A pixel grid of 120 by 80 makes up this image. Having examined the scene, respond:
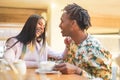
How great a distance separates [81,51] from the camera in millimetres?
1633

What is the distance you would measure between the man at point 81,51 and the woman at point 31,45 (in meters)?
0.22

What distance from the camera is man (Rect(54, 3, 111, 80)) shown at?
5.05 feet

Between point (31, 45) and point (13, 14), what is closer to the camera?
point (31, 45)

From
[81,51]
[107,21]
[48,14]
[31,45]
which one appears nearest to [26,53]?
[31,45]

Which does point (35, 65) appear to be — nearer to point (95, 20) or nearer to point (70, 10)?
point (70, 10)

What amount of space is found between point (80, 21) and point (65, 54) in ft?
0.90

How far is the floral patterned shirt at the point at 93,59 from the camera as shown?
1546 millimetres

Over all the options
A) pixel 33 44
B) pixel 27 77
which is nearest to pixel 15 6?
pixel 33 44

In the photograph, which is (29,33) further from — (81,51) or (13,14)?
(13,14)

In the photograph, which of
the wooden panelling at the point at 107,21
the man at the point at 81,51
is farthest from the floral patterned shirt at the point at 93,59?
the wooden panelling at the point at 107,21

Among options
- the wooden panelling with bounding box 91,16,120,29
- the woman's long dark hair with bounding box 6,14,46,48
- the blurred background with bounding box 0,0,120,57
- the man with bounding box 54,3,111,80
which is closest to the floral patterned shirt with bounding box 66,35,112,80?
the man with bounding box 54,3,111,80

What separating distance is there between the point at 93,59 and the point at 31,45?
1.90ft

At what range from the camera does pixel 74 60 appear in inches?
66.1

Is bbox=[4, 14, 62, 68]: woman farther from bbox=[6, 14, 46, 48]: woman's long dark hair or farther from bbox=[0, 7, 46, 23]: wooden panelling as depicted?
bbox=[0, 7, 46, 23]: wooden panelling
